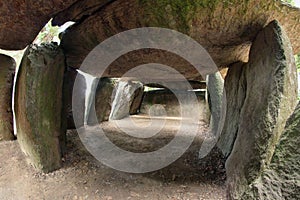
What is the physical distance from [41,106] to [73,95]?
1.52 metres

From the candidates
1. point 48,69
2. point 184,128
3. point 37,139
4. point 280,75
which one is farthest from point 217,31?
point 184,128

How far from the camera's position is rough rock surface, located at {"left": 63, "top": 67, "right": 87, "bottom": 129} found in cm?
404

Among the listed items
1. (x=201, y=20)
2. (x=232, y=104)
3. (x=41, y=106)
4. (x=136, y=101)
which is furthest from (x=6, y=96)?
(x=136, y=101)

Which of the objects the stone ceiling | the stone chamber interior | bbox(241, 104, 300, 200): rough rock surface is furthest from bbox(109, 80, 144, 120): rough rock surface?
bbox(241, 104, 300, 200): rough rock surface

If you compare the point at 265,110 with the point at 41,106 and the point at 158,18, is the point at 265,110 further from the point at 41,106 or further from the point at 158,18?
the point at 41,106

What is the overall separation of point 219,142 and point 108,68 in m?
2.12

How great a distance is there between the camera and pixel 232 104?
127 inches

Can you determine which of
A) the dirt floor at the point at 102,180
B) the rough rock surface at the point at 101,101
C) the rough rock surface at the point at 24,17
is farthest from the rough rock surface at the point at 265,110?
the rough rock surface at the point at 101,101

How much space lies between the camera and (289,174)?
136cm

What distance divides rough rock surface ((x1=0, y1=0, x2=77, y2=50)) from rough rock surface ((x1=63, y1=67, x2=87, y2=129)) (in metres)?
1.10

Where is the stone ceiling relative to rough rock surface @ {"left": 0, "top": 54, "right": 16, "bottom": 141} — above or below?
above

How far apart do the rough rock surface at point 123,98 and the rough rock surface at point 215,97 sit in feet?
8.14

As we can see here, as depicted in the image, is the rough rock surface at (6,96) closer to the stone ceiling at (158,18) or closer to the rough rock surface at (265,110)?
the stone ceiling at (158,18)

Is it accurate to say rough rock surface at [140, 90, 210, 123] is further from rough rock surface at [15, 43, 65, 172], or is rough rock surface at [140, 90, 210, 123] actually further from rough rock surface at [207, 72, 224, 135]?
rough rock surface at [15, 43, 65, 172]
